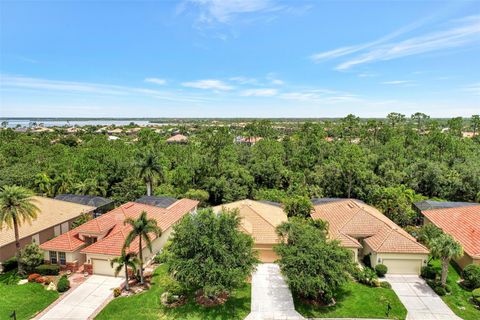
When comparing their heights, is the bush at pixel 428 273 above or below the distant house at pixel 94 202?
below

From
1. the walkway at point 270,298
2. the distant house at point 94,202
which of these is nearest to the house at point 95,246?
the distant house at point 94,202

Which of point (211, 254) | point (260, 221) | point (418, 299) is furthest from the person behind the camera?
point (260, 221)

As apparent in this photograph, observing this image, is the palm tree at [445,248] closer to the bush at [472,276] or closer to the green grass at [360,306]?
the bush at [472,276]

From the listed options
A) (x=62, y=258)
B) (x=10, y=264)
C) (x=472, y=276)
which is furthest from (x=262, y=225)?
(x=10, y=264)

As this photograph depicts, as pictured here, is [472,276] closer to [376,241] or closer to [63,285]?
[376,241]

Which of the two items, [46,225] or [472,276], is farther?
[46,225]

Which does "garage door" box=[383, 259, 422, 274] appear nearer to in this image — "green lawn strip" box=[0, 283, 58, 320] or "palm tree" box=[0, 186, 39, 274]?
"green lawn strip" box=[0, 283, 58, 320]
